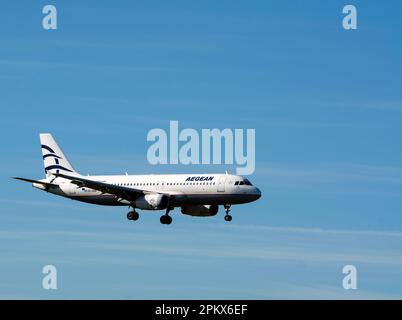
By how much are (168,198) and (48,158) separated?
18.5m

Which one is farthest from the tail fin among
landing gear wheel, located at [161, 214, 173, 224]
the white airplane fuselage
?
landing gear wheel, located at [161, 214, 173, 224]

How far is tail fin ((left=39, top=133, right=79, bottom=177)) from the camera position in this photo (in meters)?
116

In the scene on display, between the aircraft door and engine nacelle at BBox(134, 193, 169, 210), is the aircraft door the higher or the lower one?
the higher one

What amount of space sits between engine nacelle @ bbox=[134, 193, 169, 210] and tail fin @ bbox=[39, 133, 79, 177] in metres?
13.6

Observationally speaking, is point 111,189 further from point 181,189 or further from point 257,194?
point 257,194

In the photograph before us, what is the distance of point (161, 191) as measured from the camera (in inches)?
4124

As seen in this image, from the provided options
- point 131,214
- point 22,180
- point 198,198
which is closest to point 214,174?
point 198,198

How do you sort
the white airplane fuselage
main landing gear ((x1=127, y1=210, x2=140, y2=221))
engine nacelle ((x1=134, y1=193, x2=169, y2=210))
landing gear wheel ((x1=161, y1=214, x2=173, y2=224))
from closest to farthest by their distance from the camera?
the white airplane fuselage < engine nacelle ((x1=134, y1=193, x2=169, y2=210)) < landing gear wheel ((x1=161, y1=214, x2=173, y2=224)) < main landing gear ((x1=127, y1=210, x2=140, y2=221))

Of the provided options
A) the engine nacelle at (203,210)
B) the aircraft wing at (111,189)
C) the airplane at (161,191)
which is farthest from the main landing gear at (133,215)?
the engine nacelle at (203,210)

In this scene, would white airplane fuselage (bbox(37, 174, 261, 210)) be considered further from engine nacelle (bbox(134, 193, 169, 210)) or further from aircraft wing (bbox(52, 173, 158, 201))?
aircraft wing (bbox(52, 173, 158, 201))

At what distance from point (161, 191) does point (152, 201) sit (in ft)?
6.09

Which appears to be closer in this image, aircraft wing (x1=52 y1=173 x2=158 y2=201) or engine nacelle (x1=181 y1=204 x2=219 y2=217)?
aircraft wing (x1=52 y1=173 x2=158 y2=201)

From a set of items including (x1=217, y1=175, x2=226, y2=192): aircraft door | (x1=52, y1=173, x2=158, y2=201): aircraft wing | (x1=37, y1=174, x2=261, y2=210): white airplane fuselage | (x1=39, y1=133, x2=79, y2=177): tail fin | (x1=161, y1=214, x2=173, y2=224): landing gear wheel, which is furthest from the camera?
(x1=39, y1=133, x2=79, y2=177): tail fin
